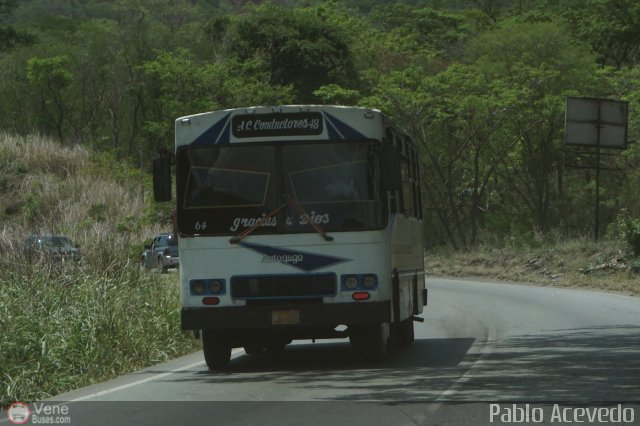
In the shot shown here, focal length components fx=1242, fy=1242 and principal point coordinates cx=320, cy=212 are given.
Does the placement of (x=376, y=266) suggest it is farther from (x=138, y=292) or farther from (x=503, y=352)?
(x=138, y=292)

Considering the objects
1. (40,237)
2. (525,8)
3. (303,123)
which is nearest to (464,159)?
(525,8)

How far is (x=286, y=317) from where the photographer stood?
14664mm

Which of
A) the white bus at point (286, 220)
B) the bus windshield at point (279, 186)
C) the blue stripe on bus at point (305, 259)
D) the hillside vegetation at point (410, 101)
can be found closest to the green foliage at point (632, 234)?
the hillside vegetation at point (410, 101)

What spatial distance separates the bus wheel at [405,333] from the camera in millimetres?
17812

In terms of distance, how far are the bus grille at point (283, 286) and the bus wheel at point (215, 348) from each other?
769 mm

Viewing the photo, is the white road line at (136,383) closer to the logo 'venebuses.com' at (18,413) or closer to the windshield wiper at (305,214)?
Answer: the logo 'venebuses.com' at (18,413)

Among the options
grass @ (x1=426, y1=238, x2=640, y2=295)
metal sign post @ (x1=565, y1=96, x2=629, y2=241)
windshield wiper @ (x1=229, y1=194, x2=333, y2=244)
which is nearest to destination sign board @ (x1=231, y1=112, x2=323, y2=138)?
windshield wiper @ (x1=229, y1=194, x2=333, y2=244)

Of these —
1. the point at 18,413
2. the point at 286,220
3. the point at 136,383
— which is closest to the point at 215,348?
the point at 136,383

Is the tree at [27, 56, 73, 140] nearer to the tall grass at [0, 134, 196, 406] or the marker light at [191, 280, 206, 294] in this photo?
the tall grass at [0, 134, 196, 406]

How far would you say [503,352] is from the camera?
54.1 feet

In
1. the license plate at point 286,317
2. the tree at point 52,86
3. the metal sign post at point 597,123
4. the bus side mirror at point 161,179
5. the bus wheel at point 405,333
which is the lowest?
the bus wheel at point 405,333

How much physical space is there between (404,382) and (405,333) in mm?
4927

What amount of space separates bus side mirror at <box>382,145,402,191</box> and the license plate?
184 cm

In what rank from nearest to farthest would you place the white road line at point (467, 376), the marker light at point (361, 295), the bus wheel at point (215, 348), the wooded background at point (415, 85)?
1. the white road line at point (467, 376)
2. the marker light at point (361, 295)
3. the bus wheel at point (215, 348)
4. the wooded background at point (415, 85)
